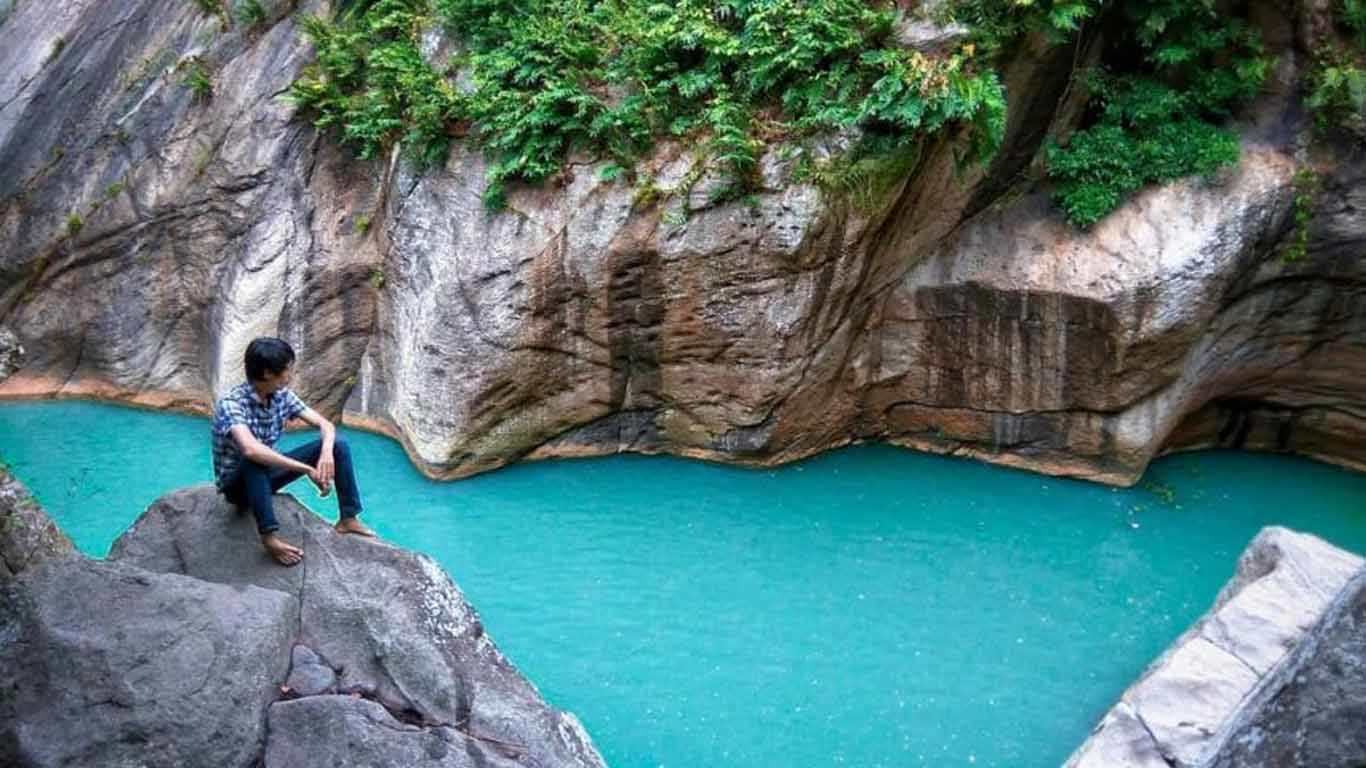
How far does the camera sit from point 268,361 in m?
5.28

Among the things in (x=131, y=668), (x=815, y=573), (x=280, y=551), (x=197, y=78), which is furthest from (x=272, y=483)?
(x=197, y=78)

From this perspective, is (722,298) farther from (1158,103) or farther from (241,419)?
(241,419)

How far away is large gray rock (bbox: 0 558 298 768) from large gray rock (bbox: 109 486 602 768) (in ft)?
0.80

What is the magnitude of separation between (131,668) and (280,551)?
104 cm

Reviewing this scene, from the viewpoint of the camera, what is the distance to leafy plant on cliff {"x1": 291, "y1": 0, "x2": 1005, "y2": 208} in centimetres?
873

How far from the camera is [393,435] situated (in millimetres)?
11102

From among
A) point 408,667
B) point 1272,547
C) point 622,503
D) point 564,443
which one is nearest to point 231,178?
point 564,443

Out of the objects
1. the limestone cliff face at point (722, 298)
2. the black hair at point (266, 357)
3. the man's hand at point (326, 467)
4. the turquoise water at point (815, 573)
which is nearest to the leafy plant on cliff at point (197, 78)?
the limestone cliff face at point (722, 298)

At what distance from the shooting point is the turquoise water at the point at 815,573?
7.00 m

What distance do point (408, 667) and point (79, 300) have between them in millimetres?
9468

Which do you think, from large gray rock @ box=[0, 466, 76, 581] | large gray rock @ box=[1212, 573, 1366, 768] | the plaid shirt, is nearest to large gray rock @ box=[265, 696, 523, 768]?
the plaid shirt

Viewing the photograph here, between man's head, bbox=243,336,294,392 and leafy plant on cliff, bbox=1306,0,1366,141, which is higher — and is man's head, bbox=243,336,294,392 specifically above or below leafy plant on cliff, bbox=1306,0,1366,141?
below

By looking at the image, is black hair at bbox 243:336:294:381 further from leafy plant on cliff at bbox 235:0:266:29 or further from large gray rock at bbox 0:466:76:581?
leafy plant on cliff at bbox 235:0:266:29

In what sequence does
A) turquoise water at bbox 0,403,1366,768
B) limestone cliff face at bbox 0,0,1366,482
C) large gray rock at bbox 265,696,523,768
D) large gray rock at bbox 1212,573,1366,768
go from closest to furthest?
1. large gray rock at bbox 1212,573,1366,768
2. large gray rock at bbox 265,696,523,768
3. turquoise water at bbox 0,403,1366,768
4. limestone cliff face at bbox 0,0,1366,482
